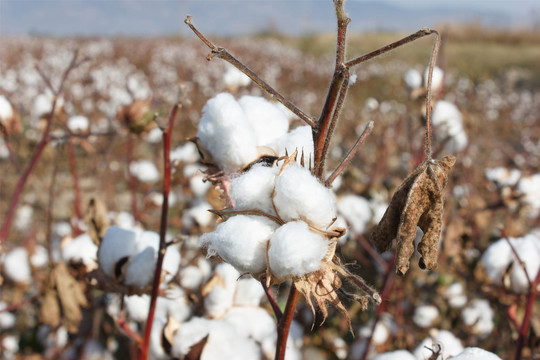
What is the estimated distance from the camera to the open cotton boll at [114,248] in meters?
0.97

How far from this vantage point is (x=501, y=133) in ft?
26.3

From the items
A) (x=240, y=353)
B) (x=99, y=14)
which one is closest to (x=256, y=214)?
(x=240, y=353)

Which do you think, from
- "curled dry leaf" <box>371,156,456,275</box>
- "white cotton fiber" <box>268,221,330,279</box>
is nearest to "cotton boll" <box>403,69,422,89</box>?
"curled dry leaf" <box>371,156,456,275</box>

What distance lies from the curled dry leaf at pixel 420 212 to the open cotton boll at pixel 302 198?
87 millimetres

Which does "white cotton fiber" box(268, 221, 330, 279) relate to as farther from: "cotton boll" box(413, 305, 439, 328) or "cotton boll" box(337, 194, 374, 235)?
"cotton boll" box(413, 305, 439, 328)

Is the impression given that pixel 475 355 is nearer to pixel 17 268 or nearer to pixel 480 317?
pixel 480 317

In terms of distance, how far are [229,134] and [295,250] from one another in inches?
12.3

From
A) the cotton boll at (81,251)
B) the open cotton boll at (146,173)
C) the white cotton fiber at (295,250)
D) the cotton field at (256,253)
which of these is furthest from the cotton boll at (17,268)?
the white cotton fiber at (295,250)

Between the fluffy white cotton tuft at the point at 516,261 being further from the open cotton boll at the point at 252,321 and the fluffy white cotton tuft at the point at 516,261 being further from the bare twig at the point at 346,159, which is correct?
the bare twig at the point at 346,159

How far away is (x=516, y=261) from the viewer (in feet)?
4.04

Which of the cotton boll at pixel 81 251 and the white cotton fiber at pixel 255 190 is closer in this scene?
the white cotton fiber at pixel 255 190

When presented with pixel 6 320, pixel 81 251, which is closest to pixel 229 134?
pixel 81 251

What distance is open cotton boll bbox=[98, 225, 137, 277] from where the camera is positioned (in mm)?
967

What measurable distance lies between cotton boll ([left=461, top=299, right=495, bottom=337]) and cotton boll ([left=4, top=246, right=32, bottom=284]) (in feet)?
7.28
